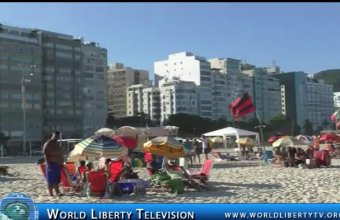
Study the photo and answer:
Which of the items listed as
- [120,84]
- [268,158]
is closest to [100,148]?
[268,158]

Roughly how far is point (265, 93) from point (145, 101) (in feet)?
136

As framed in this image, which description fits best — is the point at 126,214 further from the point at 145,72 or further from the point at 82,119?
the point at 145,72

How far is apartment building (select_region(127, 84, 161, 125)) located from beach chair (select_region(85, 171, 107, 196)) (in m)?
113

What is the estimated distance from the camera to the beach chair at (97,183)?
10.3 meters

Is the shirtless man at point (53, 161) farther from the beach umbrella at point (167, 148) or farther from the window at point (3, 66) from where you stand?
the window at point (3, 66)

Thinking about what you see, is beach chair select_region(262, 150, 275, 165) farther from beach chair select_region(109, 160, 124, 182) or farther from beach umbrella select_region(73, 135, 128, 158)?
beach umbrella select_region(73, 135, 128, 158)

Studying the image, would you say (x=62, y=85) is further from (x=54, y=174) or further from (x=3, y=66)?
(x=54, y=174)

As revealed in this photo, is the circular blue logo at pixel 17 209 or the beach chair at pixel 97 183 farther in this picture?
the beach chair at pixel 97 183

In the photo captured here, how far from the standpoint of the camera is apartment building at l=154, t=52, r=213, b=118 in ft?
421

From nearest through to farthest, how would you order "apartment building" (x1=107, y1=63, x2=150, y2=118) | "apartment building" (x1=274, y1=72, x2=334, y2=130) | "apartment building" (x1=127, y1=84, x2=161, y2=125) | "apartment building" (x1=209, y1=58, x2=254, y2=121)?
"apartment building" (x1=127, y1=84, x2=161, y2=125), "apartment building" (x1=209, y1=58, x2=254, y2=121), "apartment building" (x1=107, y1=63, x2=150, y2=118), "apartment building" (x1=274, y1=72, x2=334, y2=130)

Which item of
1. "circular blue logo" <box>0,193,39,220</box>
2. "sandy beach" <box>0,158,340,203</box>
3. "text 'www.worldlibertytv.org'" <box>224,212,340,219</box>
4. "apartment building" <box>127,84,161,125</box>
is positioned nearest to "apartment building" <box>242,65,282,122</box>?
"apartment building" <box>127,84,161,125</box>

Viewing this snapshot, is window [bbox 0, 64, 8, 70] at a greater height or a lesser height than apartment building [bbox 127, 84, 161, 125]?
greater

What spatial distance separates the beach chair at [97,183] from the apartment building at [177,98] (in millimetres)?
110939

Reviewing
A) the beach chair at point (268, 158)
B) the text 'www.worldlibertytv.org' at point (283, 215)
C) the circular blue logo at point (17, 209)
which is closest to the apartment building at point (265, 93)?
the beach chair at point (268, 158)
